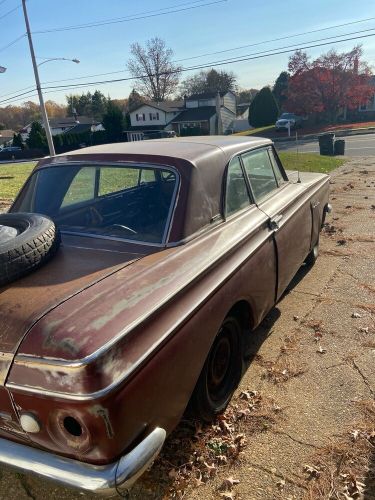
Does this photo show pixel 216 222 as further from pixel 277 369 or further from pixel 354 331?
pixel 354 331

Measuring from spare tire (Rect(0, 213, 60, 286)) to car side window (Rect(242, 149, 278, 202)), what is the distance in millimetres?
1737

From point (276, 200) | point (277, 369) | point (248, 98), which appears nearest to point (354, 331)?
point (277, 369)

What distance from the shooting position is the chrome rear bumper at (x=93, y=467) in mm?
1567

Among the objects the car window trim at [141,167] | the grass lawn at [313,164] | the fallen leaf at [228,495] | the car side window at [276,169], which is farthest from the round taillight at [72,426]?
the grass lawn at [313,164]

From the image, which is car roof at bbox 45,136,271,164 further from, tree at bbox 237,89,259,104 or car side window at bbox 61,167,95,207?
tree at bbox 237,89,259,104

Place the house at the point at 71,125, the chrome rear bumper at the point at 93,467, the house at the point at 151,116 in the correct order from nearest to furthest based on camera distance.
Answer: the chrome rear bumper at the point at 93,467 < the house at the point at 151,116 < the house at the point at 71,125

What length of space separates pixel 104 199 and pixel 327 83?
3740 cm

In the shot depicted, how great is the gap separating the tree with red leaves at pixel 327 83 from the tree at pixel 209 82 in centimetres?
3832

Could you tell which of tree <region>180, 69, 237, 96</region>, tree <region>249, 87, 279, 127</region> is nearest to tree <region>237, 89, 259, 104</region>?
tree <region>180, 69, 237, 96</region>

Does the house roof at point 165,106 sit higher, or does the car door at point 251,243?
the house roof at point 165,106

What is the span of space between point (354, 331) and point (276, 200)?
1341 mm

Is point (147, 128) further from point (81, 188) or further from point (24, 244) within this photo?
point (24, 244)

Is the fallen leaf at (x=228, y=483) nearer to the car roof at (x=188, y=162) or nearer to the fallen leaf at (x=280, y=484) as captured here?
the fallen leaf at (x=280, y=484)

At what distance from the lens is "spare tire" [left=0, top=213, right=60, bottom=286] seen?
2.00 meters
